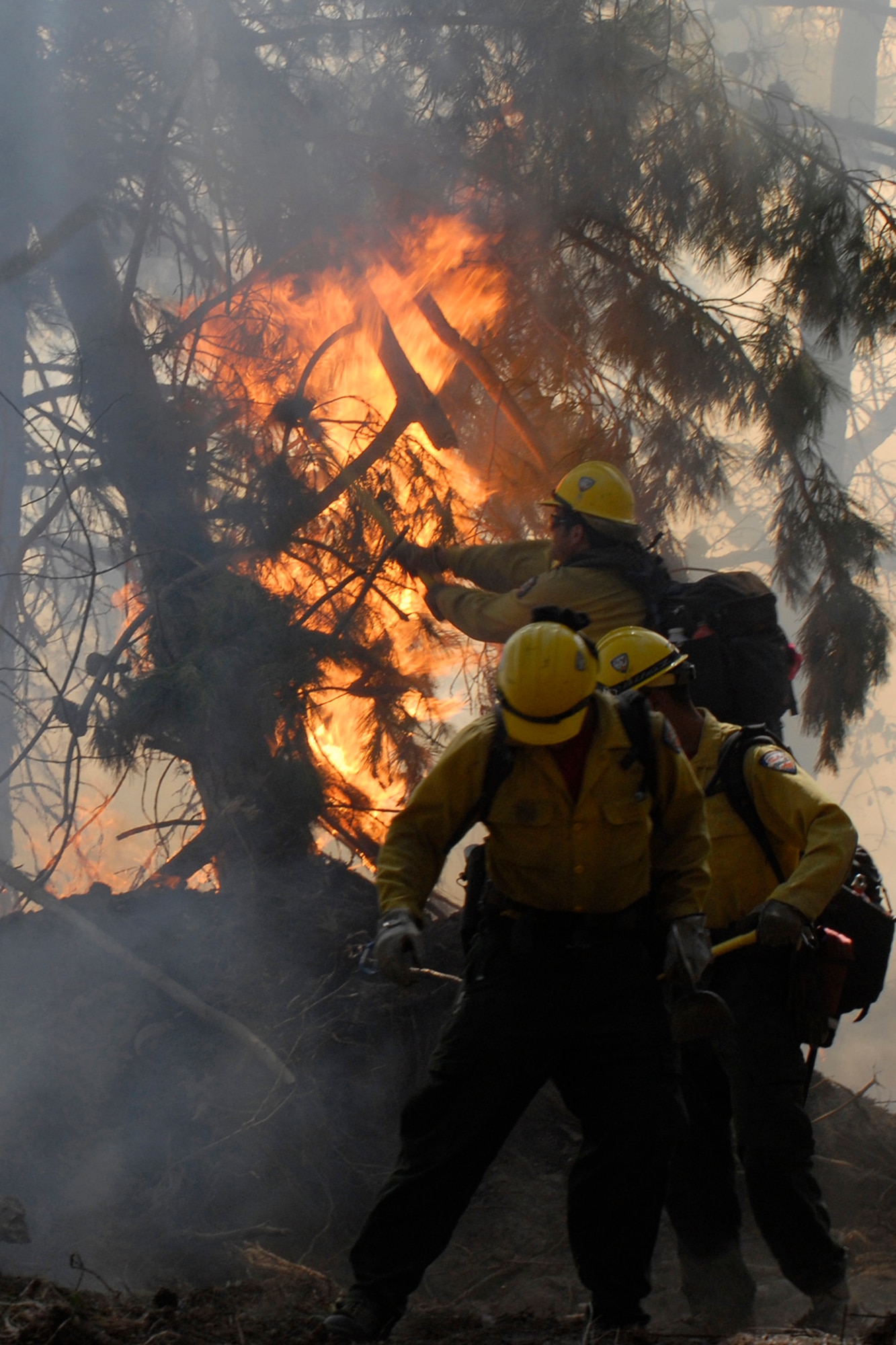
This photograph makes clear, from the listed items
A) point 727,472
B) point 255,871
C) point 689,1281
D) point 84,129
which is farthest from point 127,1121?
point 84,129

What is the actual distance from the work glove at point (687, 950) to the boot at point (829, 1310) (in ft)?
3.47

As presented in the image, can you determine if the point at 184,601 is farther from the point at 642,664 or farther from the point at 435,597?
the point at 642,664

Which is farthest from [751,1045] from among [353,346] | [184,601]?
[353,346]

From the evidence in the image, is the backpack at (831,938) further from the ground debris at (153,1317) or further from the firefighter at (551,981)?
the ground debris at (153,1317)

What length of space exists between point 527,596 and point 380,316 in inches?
81.7

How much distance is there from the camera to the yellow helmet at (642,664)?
322 cm

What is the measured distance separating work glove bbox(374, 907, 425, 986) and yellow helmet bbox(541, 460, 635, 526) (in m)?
2.21

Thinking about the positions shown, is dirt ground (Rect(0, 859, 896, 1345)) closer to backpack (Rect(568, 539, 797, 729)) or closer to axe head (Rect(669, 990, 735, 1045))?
axe head (Rect(669, 990, 735, 1045))

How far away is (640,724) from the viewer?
2.70 metres

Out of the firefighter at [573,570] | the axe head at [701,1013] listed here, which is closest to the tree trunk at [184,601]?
the firefighter at [573,570]

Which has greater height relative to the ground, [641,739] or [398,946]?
[641,739]

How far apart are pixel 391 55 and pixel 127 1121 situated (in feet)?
A: 17.0

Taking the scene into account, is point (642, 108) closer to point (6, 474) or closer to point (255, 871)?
point (255, 871)

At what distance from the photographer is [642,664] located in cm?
324
